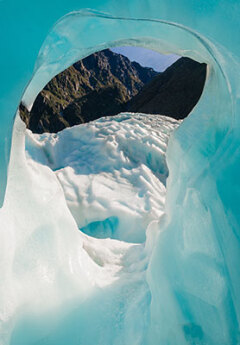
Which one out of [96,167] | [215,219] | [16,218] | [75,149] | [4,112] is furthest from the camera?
[75,149]

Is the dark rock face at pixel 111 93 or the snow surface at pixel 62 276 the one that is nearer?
the snow surface at pixel 62 276

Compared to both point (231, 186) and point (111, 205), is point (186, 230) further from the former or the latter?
point (111, 205)

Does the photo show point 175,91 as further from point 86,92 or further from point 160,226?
point 86,92

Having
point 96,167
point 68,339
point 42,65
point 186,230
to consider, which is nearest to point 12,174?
point 42,65

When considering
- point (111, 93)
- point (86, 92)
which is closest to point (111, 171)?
point (111, 93)

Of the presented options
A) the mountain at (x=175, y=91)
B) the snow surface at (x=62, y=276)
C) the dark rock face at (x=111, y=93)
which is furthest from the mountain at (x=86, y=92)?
the snow surface at (x=62, y=276)

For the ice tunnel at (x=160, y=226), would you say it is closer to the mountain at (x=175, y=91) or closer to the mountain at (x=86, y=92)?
the mountain at (x=86, y=92)
